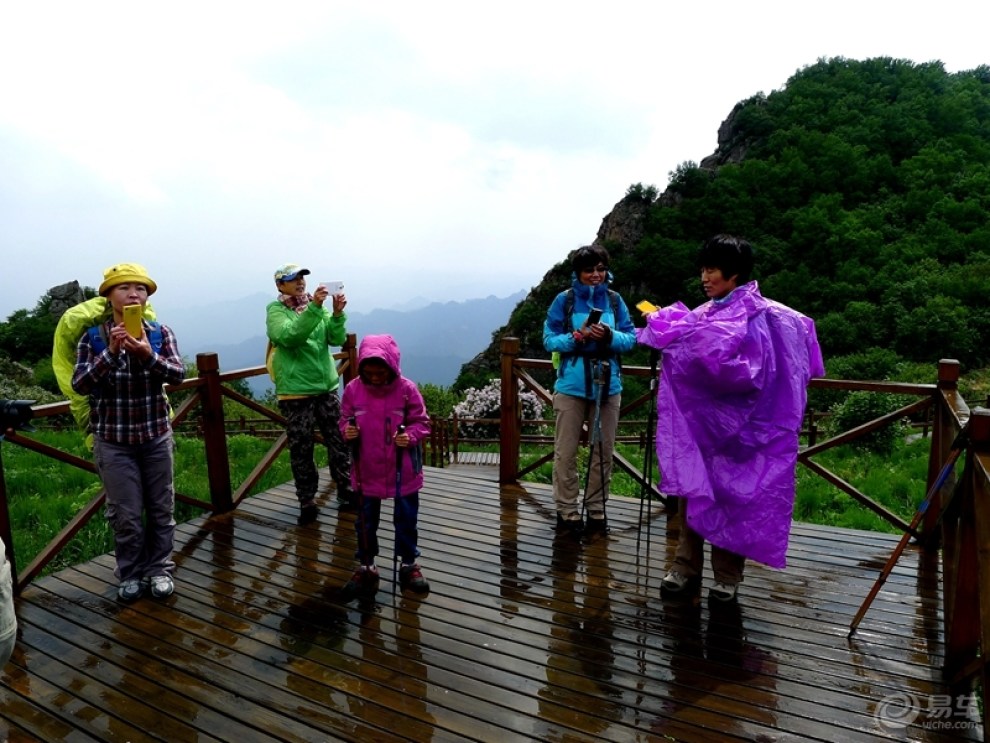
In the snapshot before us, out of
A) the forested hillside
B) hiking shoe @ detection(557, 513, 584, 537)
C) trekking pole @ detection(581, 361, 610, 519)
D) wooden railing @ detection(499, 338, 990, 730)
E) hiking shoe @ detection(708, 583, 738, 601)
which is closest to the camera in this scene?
wooden railing @ detection(499, 338, 990, 730)

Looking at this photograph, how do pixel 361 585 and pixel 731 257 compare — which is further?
pixel 361 585

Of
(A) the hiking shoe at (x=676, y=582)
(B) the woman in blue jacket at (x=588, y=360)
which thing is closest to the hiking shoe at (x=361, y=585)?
(B) the woman in blue jacket at (x=588, y=360)

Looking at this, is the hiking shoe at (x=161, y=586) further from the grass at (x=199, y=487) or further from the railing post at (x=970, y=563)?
the railing post at (x=970, y=563)

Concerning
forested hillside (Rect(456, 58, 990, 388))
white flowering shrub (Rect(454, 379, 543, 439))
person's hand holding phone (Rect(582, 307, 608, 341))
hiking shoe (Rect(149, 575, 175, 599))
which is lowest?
white flowering shrub (Rect(454, 379, 543, 439))

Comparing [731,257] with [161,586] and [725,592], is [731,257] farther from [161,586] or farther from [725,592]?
[161,586]

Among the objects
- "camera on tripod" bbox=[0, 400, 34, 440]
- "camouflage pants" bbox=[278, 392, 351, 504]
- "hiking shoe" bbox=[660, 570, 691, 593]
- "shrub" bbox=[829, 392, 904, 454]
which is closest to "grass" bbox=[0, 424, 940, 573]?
"shrub" bbox=[829, 392, 904, 454]

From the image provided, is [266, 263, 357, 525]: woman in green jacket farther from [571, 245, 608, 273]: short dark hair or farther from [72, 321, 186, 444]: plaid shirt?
[571, 245, 608, 273]: short dark hair

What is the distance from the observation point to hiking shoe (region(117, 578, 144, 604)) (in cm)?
354

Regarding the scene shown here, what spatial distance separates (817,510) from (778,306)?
19.6 feet

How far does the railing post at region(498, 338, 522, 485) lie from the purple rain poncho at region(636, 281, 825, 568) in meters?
2.03

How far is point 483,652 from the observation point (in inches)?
118

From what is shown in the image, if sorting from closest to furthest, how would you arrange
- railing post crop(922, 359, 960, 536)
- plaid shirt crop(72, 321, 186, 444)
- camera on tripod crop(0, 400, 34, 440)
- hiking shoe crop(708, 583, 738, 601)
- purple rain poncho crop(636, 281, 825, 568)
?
→ camera on tripod crop(0, 400, 34, 440)
purple rain poncho crop(636, 281, 825, 568)
plaid shirt crop(72, 321, 186, 444)
hiking shoe crop(708, 583, 738, 601)
railing post crop(922, 359, 960, 536)

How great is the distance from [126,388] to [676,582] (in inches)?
125

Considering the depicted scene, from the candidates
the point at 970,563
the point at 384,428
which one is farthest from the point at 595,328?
the point at 970,563
